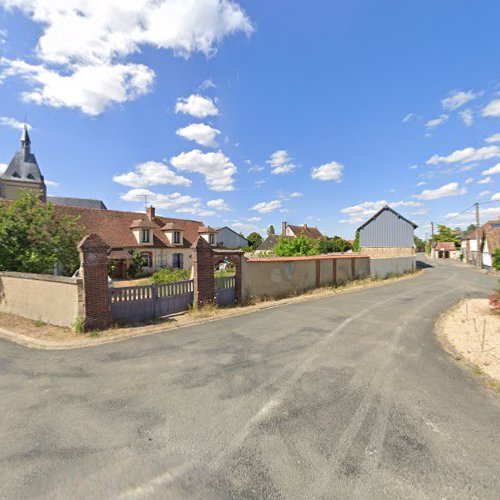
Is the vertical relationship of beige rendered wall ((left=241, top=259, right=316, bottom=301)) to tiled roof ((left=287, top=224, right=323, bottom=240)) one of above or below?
below

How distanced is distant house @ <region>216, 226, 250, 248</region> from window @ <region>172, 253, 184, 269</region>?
22.9 meters

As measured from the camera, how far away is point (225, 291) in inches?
450

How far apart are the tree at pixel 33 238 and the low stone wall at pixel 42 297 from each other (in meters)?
→ 1.04

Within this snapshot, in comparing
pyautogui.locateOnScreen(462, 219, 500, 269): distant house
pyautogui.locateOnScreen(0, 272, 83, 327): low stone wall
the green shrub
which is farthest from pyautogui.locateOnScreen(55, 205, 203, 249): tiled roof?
pyautogui.locateOnScreen(462, 219, 500, 269): distant house

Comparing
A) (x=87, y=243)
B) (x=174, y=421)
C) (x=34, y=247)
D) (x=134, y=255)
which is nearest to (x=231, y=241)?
(x=134, y=255)

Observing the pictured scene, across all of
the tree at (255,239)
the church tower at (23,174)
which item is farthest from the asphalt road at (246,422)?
the tree at (255,239)

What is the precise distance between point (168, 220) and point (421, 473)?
110 ft

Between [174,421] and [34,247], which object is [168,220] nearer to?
[34,247]

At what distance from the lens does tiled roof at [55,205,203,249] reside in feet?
84.6

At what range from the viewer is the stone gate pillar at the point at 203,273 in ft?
33.7

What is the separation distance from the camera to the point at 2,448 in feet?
10.8

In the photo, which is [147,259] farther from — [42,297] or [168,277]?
[42,297]

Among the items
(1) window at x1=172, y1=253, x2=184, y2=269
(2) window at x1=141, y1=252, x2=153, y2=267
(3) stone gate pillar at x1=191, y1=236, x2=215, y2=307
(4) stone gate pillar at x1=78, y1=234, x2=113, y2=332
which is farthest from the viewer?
(1) window at x1=172, y1=253, x2=184, y2=269

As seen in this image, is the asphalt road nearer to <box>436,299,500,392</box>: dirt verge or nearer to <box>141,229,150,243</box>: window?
<box>436,299,500,392</box>: dirt verge
